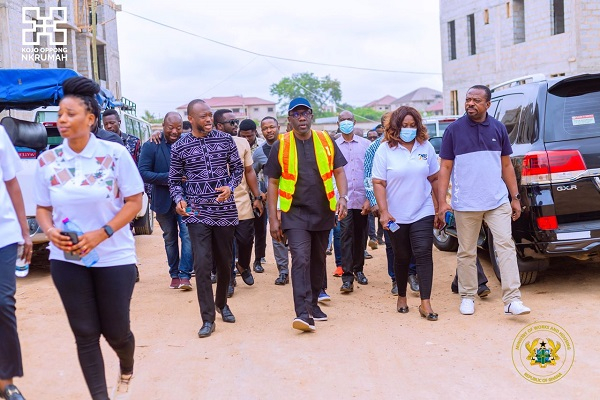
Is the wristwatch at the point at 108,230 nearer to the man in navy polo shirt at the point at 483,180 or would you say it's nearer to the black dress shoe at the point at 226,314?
the black dress shoe at the point at 226,314

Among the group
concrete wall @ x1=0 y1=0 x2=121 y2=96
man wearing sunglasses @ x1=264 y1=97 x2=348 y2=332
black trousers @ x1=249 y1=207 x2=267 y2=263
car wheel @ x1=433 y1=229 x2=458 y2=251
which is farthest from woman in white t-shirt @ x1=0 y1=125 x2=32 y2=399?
concrete wall @ x1=0 y1=0 x2=121 y2=96

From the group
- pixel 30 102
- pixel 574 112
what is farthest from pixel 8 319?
pixel 30 102

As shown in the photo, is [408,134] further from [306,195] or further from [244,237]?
[244,237]

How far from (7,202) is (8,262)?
0.36m

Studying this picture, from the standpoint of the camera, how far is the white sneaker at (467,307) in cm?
700

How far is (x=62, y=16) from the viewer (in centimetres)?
3047

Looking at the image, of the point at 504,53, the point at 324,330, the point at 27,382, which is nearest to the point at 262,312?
the point at 324,330

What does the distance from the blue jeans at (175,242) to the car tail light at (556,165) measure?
3.91 m

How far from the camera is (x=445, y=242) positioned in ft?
34.9

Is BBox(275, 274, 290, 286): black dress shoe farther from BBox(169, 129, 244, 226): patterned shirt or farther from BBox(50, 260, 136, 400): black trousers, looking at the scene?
BBox(50, 260, 136, 400): black trousers

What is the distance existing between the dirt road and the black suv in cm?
64

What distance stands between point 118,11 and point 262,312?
3602 cm

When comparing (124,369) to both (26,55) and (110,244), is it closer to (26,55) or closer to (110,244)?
(110,244)

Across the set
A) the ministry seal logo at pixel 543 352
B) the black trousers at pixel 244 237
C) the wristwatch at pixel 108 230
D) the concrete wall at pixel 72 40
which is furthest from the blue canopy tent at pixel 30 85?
the concrete wall at pixel 72 40
